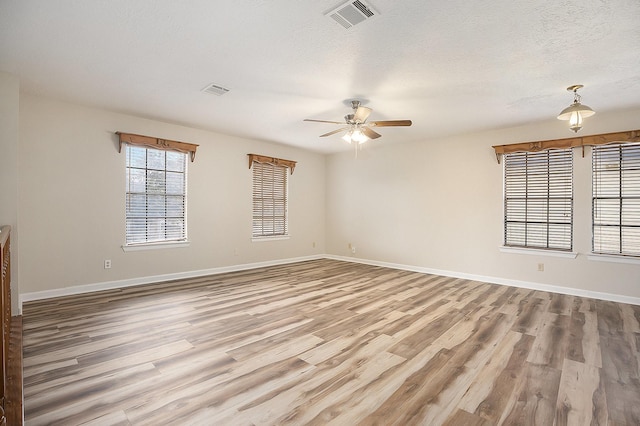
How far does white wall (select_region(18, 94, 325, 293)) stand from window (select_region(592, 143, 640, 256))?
5910 mm

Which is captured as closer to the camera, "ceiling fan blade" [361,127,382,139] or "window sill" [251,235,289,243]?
"ceiling fan blade" [361,127,382,139]

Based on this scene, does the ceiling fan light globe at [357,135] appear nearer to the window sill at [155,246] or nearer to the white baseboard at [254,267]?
the white baseboard at [254,267]

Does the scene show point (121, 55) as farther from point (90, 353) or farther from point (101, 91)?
point (90, 353)

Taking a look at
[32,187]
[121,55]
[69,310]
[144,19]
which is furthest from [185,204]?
[144,19]

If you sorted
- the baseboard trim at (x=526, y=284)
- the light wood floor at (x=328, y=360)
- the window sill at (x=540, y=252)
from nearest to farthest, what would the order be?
the light wood floor at (x=328, y=360) → the baseboard trim at (x=526, y=284) → the window sill at (x=540, y=252)

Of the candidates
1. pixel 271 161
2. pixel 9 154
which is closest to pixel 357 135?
pixel 271 161

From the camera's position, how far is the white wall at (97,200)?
407 centimetres

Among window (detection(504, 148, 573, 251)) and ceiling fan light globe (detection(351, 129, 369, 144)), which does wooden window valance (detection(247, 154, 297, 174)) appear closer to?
ceiling fan light globe (detection(351, 129, 369, 144))

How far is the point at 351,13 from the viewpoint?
231 centimetres

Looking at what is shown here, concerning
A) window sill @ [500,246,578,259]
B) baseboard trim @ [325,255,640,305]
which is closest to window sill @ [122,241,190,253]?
baseboard trim @ [325,255,640,305]

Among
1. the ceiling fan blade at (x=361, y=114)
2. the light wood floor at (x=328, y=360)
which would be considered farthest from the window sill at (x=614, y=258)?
the ceiling fan blade at (x=361, y=114)

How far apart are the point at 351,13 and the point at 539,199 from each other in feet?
14.8

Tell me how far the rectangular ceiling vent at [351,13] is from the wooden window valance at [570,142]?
4.00m

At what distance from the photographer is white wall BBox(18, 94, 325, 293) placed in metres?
4.07
